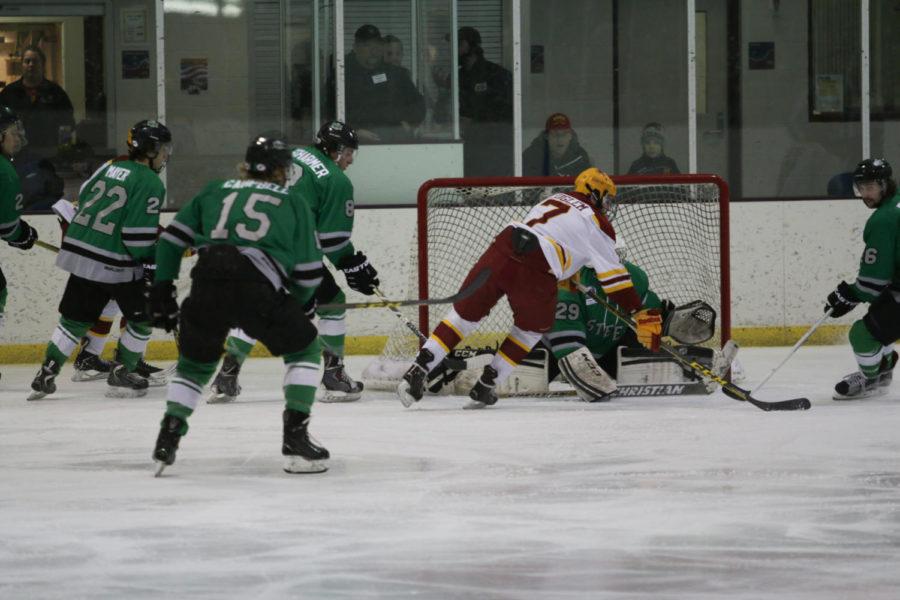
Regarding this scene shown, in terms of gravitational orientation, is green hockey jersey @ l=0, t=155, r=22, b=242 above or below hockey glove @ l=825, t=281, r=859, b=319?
above

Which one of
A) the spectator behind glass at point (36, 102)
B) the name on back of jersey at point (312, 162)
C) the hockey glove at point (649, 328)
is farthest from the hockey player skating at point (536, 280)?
the spectator behind glass at point (36, 102)

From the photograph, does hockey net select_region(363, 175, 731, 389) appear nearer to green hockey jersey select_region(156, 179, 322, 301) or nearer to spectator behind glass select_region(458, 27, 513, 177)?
spectator behind glass select_region(458, 27, 513, 177)

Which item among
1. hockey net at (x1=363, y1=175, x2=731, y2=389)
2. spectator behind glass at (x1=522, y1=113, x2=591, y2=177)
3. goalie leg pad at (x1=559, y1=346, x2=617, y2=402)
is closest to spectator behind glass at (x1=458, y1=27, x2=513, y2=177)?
spectator behind glass at (x1=522, y1=113, x2=591, y2=177)

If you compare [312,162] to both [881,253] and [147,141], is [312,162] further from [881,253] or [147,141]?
[881,253]

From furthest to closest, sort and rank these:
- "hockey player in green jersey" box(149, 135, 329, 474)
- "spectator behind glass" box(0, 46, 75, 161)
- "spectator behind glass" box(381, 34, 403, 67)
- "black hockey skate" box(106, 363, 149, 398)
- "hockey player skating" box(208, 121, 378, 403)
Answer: "spectator behind glass" box(381, 34, 403, 67) < "spectator behind glass" box(0, 46, 75, 161) < "black hockey skate" box(106, 363, 149, 398) < "hockey player skating" box(208, 121, 378, 403) < "hockey player in green jersey" box(149, 135, 329, 474)

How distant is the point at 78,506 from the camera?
373cm

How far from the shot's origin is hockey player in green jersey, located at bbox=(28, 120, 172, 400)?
5.67m

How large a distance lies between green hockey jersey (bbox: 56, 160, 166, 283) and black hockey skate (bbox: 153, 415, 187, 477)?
5.75 ft

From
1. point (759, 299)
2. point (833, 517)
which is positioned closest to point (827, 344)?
point (759, 299)

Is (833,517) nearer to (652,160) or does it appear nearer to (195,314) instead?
(195,314)

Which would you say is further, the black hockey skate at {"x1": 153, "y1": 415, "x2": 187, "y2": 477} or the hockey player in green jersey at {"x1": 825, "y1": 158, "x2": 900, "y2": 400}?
the hockey player in green jersey at {"x1": 825, "y1": 158, "x2": 900, "y2": 400}

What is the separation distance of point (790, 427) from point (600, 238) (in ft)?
3.02

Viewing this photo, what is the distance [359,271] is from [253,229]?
1667 millimetres

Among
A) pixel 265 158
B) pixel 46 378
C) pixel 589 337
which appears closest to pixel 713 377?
pixel 589 337
